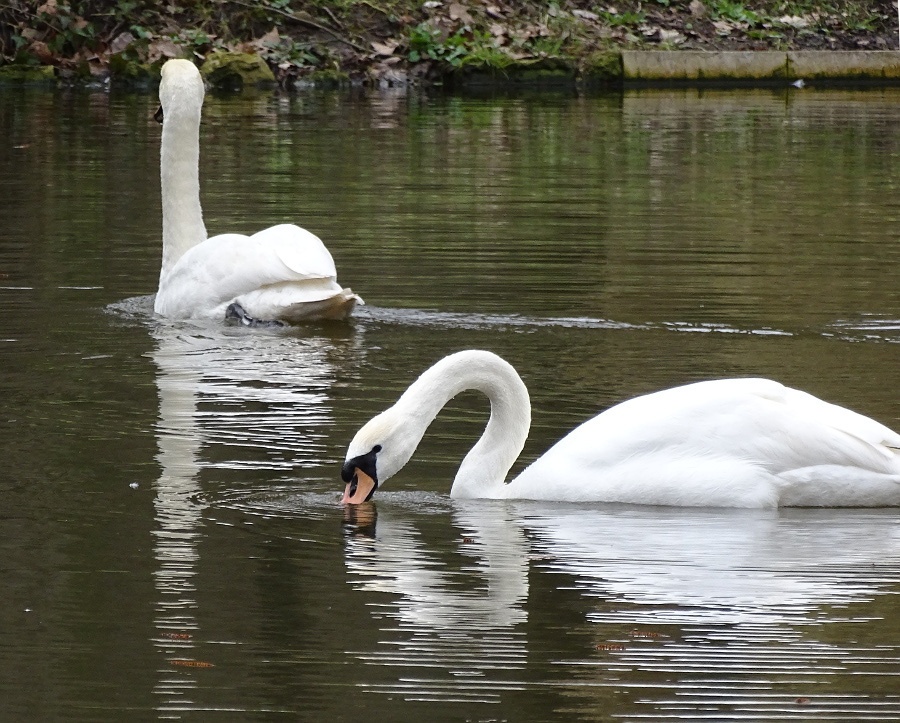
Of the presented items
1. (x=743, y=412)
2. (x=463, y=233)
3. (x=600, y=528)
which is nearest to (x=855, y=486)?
(x=743, y=412)

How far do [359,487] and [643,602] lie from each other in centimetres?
121

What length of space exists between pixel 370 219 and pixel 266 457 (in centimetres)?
625

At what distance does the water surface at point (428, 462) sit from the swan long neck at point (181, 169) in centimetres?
45

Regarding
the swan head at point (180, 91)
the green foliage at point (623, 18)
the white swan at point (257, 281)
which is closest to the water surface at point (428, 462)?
the white swan at point (257, 281)

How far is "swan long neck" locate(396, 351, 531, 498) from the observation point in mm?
5742

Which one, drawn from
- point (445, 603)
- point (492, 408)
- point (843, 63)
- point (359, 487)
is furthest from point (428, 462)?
point (843, 63)

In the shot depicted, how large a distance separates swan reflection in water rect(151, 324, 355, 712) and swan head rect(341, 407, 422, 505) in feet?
1.58

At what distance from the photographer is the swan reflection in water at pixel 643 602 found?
4070 mm

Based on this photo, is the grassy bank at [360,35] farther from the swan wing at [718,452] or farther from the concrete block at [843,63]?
the swan wing at [718,452]

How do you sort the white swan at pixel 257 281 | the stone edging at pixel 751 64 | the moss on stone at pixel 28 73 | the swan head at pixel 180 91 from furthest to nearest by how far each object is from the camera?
the stone edging at pixel 751 64, the moss on stone at pixel 28 73, the swan head at pixel 180 91, the white swan at pixel 257 281

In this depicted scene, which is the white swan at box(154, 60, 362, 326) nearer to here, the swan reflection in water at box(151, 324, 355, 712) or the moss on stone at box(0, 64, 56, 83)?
the swan reflection in water at box(151, 324, 355, 712)

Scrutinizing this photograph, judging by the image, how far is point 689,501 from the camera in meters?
5.73

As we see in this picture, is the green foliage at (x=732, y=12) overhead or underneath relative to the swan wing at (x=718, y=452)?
overhead

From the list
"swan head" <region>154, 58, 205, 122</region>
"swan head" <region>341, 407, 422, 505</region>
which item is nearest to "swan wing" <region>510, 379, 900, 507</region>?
"swan head" <region>341, 407, 422, 505</region>
